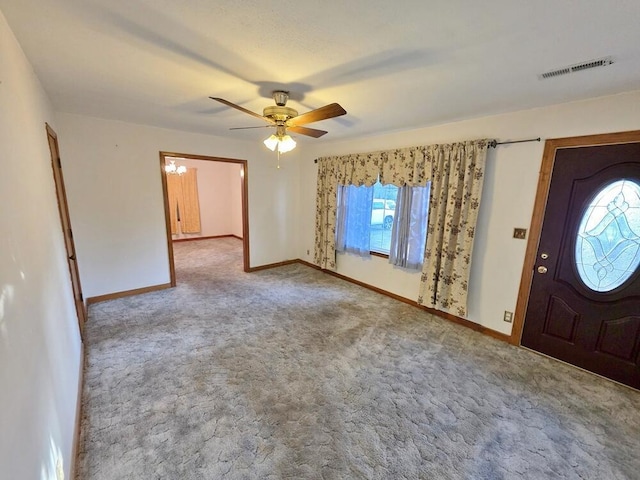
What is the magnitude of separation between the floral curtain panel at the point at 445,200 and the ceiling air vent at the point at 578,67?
0.98 metres

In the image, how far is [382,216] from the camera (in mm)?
4105

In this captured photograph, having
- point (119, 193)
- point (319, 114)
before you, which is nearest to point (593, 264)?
point (319, 114)

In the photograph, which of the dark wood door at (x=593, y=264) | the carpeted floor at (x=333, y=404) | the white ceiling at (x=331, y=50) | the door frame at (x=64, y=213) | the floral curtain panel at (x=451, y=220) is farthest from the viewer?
the floral curtain panel at (x=451, y=220)

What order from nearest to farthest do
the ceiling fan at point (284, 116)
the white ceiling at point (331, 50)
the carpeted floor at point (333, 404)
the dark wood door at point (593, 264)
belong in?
the white ceiling at point (331, 50), the carpeted floor at point (333, 404), the ceiling fan at point (284, 116), the dark wood door at point (593, 264)

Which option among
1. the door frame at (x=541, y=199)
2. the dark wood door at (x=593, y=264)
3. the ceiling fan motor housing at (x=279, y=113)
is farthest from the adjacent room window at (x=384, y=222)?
the ceiling fan motor housing at (x=279, y=113)

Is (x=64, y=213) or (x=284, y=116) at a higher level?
(x=284, y=116)

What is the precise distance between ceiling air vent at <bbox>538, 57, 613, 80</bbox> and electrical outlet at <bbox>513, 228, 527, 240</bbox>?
1.39 metres

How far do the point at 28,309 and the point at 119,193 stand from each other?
2.90 m

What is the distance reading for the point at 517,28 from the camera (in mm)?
1327

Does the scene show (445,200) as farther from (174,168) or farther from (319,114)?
(174,168)

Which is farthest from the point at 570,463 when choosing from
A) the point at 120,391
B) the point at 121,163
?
the point at 121,163

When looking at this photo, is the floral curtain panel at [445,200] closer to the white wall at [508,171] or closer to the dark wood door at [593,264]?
the white wall at [508,171]

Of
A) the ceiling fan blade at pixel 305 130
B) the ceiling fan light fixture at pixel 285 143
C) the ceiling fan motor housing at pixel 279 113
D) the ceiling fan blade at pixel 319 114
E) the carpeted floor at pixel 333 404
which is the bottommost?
the carpeted floor at pixel 333 404

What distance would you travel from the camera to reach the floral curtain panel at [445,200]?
2.91 meters
